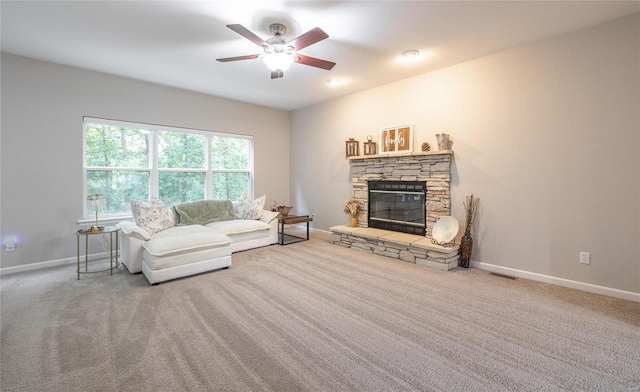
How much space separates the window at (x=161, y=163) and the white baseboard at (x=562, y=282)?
462 centimetres

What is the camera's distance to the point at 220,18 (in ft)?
9.01

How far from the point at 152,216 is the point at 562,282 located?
524 centimetres

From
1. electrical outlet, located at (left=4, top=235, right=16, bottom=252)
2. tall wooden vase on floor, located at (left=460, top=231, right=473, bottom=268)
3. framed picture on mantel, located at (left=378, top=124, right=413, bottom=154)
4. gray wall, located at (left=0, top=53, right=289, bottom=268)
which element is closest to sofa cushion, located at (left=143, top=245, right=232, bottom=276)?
gray wall, located at (left=0, top=53, right=289, bottom=268)

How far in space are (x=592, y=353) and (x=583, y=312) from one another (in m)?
0.76

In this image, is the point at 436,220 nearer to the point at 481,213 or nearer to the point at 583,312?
the point at 481,213

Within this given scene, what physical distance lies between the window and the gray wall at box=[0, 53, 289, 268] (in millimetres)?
205

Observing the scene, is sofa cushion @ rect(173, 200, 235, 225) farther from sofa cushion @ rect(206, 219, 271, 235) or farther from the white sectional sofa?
sofa cushion @ rect(206, 219, 271, 235)

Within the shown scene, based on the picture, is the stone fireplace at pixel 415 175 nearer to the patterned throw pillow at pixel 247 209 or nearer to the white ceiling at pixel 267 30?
the white ceiling at pixel 267 30

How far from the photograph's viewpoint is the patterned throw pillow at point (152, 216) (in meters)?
3.94

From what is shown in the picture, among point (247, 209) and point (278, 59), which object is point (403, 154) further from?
point (247, 209)

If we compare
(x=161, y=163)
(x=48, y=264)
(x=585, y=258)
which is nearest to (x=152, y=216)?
(x=161, y=163)

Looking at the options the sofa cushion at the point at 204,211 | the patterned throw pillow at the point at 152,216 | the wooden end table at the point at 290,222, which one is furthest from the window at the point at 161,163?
the wooden end table at the point at 290,222

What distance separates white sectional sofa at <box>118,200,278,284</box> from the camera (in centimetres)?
326

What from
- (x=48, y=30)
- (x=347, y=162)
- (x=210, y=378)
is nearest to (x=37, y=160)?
(x=48, y=30)
